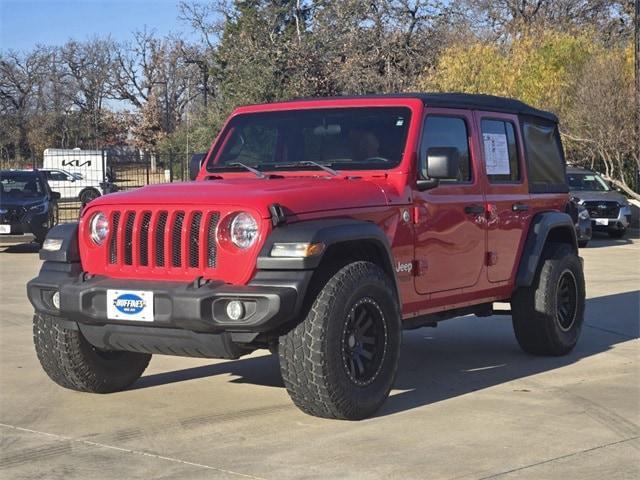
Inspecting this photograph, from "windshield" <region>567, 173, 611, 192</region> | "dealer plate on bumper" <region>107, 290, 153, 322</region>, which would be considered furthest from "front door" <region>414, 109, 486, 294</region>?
"windshield" <region>567, 173, 611, 192</region>

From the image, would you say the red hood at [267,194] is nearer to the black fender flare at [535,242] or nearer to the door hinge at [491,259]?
the door hinge at [491,259]

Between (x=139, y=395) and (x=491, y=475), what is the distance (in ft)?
9.24

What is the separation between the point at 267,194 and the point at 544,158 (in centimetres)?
363

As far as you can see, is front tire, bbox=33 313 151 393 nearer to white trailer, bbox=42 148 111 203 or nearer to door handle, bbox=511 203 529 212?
door handle, bbox=511 203 529 212

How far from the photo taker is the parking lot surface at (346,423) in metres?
5.21

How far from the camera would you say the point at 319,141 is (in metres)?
7.22

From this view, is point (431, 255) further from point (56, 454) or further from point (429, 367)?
point (56, 454)

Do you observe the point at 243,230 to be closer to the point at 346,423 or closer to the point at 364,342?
the point at 364,342

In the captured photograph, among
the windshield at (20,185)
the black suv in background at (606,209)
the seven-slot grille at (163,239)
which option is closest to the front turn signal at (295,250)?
the seven-slot grille at (163,239)

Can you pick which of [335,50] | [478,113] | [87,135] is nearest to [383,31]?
[335,50]

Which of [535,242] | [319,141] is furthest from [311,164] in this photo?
[535,242]

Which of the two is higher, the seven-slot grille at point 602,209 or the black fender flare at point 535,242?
the black fender flare at point 535,242

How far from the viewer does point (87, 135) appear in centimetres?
6825

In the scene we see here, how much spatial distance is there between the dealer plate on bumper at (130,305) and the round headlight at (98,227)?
491mm
